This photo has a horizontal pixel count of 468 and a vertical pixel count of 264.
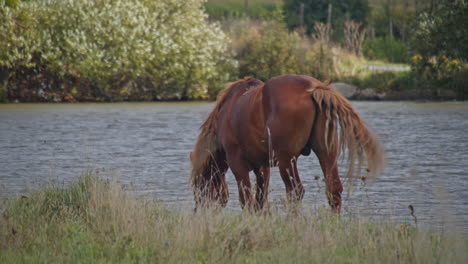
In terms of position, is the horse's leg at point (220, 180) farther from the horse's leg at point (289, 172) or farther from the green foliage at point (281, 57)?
the green foliage at point (281, 57)

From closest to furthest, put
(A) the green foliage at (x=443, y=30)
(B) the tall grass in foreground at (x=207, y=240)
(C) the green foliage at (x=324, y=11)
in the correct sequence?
(B) the tall grass in foreground at (x=207, y=240)
(A) the green foliage at (x=443, y=30)
(C) the green foliage at (x=324, y=11)

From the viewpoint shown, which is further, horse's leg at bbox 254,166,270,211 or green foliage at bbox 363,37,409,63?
green foliage at bbox 363,37,409,63

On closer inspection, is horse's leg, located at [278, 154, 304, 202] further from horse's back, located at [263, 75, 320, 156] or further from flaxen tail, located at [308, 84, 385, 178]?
flaxen tail, located at [308, 84, 385, 178]

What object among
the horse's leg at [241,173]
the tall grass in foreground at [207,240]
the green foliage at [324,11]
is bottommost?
the tall grass in foreground at [207,240]

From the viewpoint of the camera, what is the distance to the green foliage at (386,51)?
1567 inches

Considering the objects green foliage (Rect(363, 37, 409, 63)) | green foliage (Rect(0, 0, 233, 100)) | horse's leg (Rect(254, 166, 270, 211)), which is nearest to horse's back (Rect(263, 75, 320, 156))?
horse's leg (Rect(254, 166, 270, 211))

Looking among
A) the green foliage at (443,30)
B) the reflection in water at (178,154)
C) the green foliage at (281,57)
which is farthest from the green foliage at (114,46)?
the green foliage at (443,30)

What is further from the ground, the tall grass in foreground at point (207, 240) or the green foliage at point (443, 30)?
the green foliage at point (443, 30)

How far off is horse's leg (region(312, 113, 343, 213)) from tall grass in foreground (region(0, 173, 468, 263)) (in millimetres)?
211

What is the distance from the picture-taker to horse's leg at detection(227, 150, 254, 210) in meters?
7.04

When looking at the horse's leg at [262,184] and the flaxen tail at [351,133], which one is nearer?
the flaxen tail at [351,133]

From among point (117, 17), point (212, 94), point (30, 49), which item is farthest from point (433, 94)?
point (30, 49)

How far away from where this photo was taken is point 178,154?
14398 millimetres

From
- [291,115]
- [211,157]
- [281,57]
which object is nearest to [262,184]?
[211,157]
